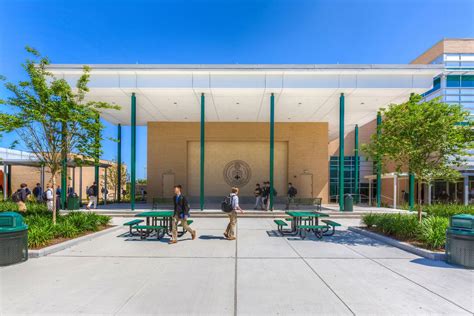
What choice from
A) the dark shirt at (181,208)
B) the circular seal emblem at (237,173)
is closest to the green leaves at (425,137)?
the dark shirt at (181,208)

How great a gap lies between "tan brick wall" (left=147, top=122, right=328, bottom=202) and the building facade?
8 centimetres

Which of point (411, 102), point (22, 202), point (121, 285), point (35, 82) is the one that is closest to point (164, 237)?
point (121, 285)

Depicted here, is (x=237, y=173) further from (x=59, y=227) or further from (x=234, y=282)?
(x=234, y=282)

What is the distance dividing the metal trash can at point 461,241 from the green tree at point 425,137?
110 inches

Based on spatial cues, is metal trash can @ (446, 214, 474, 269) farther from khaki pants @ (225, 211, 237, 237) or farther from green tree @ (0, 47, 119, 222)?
green tree @ (0, 47, 119, 222)

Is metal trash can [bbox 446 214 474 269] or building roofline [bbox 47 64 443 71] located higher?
building roofline [bbox 47 64 443 71]

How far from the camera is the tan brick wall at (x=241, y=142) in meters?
23.2

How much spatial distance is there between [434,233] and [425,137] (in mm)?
2902

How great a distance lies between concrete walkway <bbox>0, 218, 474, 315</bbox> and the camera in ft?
14.1

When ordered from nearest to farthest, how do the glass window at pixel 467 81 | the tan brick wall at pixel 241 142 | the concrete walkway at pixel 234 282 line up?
the concrete walkway at pixel 234 282, the tan brick wall at pixel 241 142, the glass window at pixel 467 81

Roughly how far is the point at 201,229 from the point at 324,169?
1505 cm

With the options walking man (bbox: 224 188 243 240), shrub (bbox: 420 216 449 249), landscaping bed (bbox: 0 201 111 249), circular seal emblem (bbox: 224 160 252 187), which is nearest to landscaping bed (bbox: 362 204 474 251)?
shrub (bbox: 420 216 449 249)

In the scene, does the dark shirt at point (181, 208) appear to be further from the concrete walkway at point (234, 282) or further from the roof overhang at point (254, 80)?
the roof overhang at point (254, 80)

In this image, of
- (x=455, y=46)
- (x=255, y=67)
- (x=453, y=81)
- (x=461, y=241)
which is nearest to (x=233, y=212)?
(x=461, y=241)
